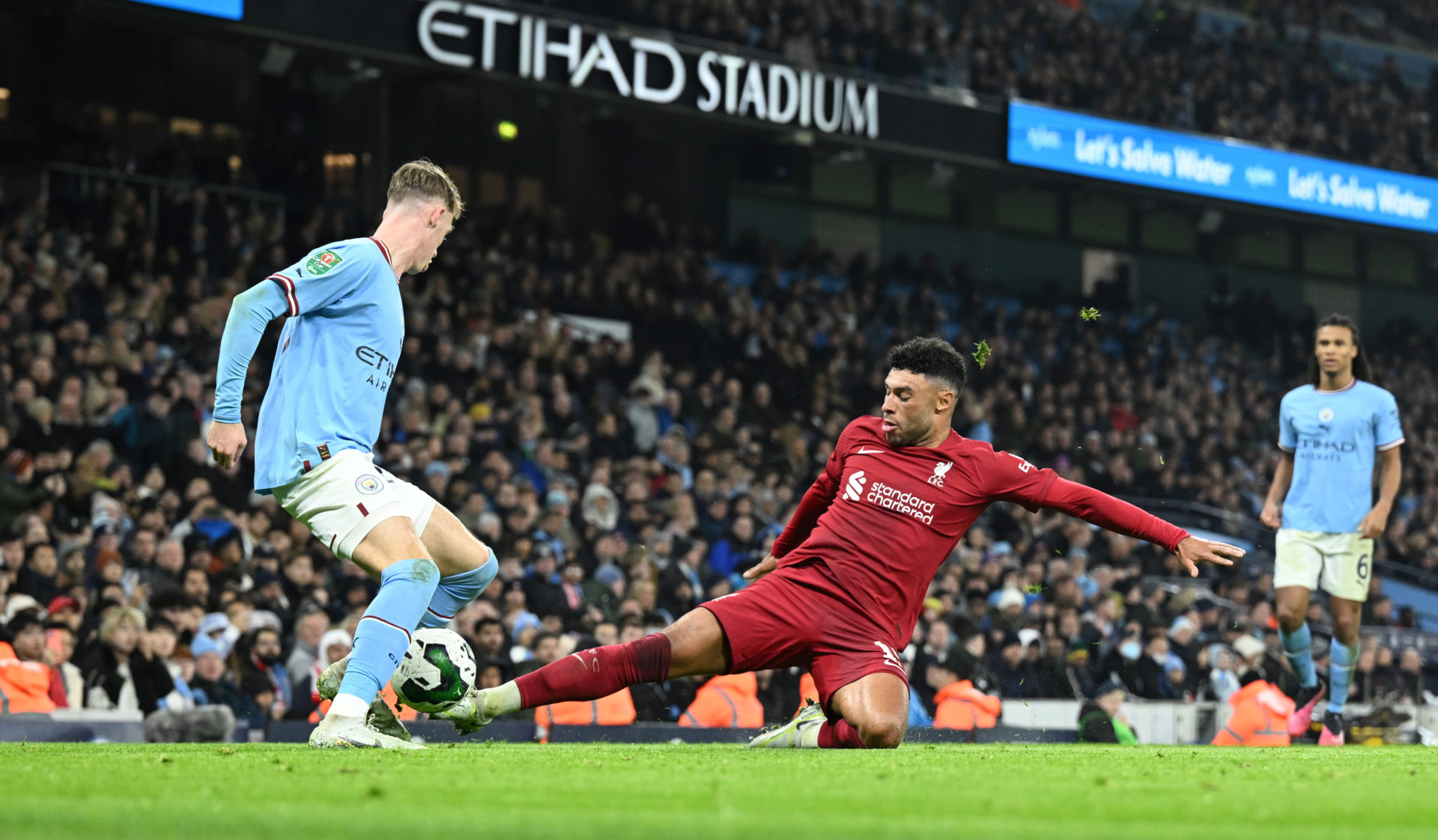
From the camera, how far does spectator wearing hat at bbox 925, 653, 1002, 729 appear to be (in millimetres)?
11164

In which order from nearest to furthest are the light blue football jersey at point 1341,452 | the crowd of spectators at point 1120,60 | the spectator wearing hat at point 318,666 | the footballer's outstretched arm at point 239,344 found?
the footballer's outstretched arm at point 239,344
the light blue football jersey at point 1341,452
the spectator wearing hat at point 318,666
the crowd of spectators at point 1120,60

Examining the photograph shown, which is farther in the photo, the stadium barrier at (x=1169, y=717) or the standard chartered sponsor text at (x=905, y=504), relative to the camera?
the stadium barrier at (x=1169, y=717)

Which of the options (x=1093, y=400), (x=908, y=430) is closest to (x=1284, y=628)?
(x=908, y=430)

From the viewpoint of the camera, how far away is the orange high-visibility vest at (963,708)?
36.6ft

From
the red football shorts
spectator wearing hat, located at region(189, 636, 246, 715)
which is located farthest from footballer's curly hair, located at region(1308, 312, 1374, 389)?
spectator wearing hat, located at region(189, 636, 246, 715)

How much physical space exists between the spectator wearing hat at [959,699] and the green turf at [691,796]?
554cm

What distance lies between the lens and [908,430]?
256 inches

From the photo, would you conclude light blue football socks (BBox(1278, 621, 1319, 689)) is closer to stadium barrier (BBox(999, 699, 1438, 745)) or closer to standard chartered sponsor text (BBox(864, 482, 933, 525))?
standard chartered sponsor text (BBox(864, 482, 933, 525))

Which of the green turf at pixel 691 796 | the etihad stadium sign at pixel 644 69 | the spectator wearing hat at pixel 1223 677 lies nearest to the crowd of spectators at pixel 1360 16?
the etihad stadium sign at pixel 644 69

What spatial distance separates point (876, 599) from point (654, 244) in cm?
1439

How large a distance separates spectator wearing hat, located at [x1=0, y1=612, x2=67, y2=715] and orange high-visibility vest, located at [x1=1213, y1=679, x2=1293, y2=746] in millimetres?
7709

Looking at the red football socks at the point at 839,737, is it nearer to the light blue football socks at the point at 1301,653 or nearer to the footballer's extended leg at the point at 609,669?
the footballer's extended leg at the point at 609,669

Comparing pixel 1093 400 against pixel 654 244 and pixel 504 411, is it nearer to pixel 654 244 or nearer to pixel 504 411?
pixel 654 244

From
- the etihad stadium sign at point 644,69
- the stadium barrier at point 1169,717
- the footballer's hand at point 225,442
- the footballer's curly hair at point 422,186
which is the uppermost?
the etihad stadium sign at point 644,69
